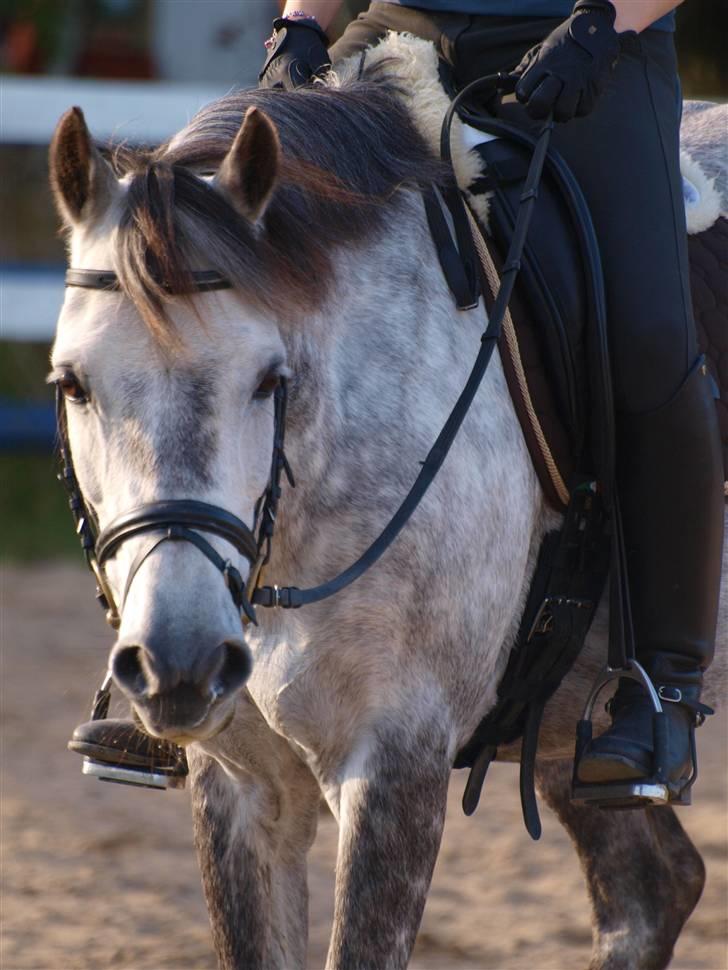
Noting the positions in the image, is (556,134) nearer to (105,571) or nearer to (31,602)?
(105,571)

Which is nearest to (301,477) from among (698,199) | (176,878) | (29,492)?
(698,199)

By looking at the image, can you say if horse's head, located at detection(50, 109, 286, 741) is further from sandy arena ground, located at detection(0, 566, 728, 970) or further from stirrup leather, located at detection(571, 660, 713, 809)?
sandy arena ground, located at detection(0, 566, 728, 970)

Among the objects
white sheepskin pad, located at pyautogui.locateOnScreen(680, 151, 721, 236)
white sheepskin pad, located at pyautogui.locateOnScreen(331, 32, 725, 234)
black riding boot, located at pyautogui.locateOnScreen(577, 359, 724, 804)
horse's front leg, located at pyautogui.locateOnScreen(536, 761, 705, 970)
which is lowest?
horse's front leg, located at pyautogui.locateOnScreen(536, 761, 705, 970)

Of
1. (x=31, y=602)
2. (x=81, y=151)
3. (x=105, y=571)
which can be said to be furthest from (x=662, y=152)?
(x=31, y=602)

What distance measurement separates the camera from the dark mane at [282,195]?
2.16 m

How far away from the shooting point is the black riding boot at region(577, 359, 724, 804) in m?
2.71

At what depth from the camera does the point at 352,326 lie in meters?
2.46

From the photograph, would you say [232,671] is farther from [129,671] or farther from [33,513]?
[33,513]

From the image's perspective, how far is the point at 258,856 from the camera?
8.73 feet

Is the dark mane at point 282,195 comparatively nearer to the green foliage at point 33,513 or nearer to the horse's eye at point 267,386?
the horse's eye at point 267,386

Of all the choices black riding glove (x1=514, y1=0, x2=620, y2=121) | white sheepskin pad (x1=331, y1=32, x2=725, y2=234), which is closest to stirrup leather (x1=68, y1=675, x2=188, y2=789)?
white sheepskin pad (x1=331, y1=32, x2=725, y2=234)

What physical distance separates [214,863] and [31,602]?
438cm

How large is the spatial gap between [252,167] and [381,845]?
42.6 inches

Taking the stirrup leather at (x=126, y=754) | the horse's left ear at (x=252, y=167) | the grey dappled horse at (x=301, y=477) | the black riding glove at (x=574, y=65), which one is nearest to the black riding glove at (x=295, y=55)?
the grey dappled horse at (x=301, y=477)
